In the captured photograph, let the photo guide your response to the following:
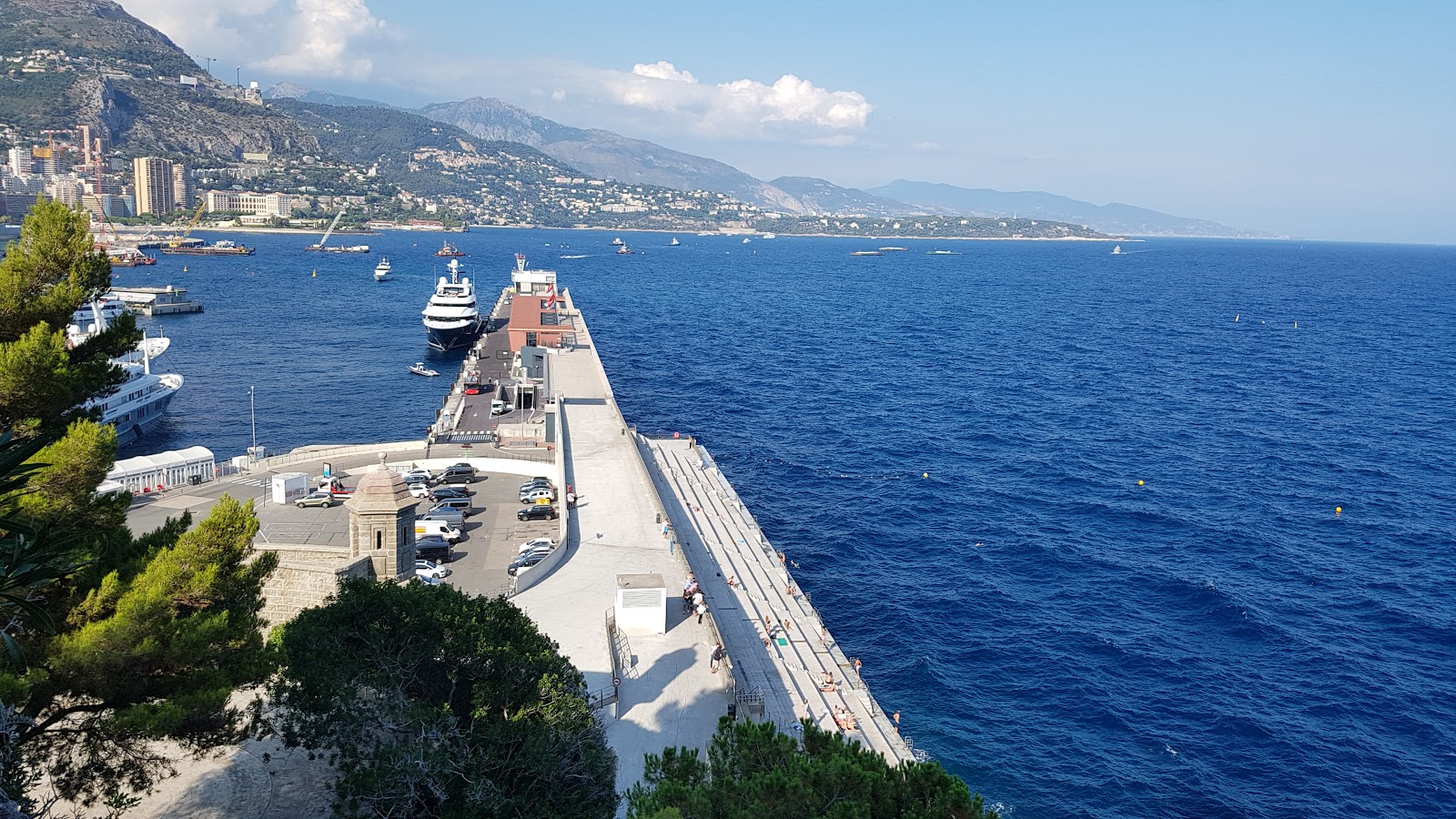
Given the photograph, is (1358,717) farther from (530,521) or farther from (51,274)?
(51,274)

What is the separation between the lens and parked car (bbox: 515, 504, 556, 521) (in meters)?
30.6

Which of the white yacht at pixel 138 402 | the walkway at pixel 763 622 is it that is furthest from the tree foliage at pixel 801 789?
the white yacht at pixel 138 402

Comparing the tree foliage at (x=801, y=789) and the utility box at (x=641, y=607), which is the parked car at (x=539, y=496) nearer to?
the utility box at (x=641, y=607)

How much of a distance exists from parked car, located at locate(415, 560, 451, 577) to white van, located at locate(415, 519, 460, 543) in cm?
156

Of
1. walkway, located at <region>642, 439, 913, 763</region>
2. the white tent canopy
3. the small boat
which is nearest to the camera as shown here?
walkway, located at <region>642, 439, 913, 763</region>

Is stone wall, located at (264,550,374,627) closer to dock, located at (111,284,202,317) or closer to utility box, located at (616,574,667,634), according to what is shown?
utility box, located at (616,574,667,634)

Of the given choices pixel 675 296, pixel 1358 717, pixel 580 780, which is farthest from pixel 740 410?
pixel 675 296

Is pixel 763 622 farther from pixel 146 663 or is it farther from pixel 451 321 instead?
pixel 451 321

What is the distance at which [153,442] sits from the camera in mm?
49000

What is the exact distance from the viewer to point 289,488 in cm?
3100

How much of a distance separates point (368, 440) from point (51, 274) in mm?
37192

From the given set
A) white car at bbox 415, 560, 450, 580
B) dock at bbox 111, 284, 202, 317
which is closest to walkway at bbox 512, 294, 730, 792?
white car at bbox 415, 560, 450, 580

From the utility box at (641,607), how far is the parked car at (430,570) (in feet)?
16.4

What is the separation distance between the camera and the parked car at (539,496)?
104ft
